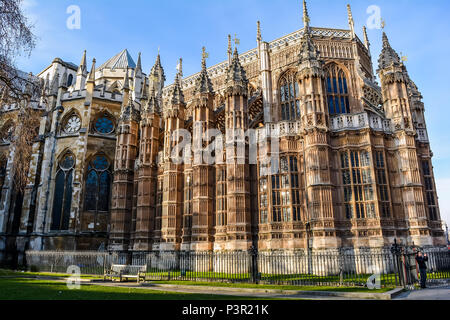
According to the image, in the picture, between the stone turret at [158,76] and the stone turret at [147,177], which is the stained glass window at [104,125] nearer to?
the stone turret at [158,76]

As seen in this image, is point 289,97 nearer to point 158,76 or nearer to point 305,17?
point 305,17

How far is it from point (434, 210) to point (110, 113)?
32132mm

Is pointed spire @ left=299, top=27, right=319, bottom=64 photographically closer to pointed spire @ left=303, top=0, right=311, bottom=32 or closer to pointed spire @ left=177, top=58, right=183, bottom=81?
pointed spire @ left=303, top=0, right=311, bottom=32

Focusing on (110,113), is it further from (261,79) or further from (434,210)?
(434,210)

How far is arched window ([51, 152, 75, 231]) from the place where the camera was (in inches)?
1287

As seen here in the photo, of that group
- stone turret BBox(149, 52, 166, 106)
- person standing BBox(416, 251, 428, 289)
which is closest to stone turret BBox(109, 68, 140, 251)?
stone turret BBox(149, 52, 166, 106)

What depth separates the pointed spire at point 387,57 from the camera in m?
22.5

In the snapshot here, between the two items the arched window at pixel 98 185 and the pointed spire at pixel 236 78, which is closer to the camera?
the pointed spire at pixel 236 78

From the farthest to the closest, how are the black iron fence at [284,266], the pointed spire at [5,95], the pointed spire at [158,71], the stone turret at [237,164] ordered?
the pointed spire at [158,71] < the stone turret at [237,164] < the pointed spire at [5,95] < the black iron fence at [284,266]

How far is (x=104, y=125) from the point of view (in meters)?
36.6

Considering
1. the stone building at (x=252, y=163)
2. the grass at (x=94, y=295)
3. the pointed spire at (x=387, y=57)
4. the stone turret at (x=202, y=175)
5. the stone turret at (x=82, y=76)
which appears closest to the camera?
the grass at (x=94, y=295)

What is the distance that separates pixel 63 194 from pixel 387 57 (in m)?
32.2

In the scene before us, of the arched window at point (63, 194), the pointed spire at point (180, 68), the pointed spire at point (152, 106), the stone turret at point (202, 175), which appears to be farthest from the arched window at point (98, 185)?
the pointed spire at point (180, 68)

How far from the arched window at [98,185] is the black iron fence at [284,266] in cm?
725
